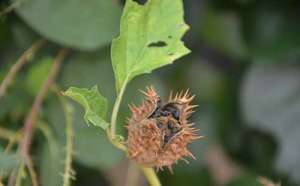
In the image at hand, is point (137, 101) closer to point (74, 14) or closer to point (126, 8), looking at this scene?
point (74, 14)

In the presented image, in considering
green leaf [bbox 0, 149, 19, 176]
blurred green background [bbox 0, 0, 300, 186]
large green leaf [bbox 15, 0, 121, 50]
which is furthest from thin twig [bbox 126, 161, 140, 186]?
green leaf [bbox 0, 149, 19, 176]

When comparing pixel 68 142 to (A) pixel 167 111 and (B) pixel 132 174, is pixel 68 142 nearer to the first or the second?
(A) pixel 167 111

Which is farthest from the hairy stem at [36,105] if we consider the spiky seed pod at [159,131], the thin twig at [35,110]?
the spiky seed pod at [159,131]

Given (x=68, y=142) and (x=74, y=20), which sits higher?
(x=74, y=20)

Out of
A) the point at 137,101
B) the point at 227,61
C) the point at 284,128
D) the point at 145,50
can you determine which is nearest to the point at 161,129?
the point at 145,50

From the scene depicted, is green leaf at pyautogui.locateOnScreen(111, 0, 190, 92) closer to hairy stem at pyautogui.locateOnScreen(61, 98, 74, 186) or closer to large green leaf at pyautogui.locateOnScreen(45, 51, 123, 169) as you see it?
hairy stem at pyautogui.locateOnScreen(61, 98, 74, 186)

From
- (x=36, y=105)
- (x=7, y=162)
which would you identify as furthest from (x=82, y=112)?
(x=7, y=162)

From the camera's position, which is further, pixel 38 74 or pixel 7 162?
pixel 38 74
